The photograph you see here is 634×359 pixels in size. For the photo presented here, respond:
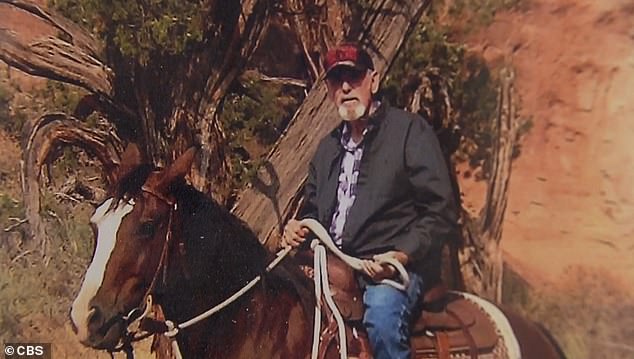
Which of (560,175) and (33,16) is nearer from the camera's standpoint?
(560,175)

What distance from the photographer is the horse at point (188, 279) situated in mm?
2488

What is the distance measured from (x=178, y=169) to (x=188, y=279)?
0.30 m

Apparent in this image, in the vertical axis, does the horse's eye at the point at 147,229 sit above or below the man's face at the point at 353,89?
below

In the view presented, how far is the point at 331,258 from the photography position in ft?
8.41

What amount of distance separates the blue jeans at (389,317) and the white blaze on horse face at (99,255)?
67 cm

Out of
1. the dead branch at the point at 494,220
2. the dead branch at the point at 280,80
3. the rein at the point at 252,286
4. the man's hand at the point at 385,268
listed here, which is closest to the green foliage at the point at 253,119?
the dead branch at the point at 280,80

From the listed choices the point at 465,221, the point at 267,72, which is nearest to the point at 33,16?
the point at 267,72

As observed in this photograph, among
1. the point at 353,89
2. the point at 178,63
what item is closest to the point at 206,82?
the point at 178,63

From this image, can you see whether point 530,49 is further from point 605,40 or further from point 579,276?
point 579,276

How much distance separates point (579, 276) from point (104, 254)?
124 centimetres

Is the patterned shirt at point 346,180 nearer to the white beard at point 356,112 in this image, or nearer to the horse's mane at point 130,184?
the white beard at point 356,112

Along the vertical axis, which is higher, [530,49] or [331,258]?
[530,49]

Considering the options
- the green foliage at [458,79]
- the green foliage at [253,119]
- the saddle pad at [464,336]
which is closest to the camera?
the saddle pad at [464,336]

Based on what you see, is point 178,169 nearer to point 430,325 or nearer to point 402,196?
point 402,196
